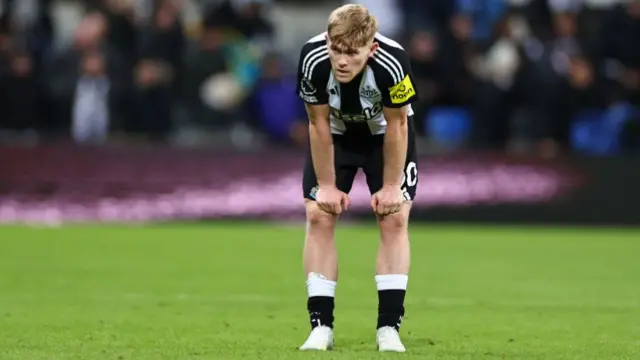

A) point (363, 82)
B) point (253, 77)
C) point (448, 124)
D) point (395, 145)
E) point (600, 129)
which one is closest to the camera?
point (363, 82)

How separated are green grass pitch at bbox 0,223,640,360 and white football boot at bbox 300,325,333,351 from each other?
0.08 m

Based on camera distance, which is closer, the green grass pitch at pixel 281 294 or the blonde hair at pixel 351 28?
the blonde hair at pixel 351 28

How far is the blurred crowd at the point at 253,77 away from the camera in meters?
20.2

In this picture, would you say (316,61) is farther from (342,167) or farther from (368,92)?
(342,167)

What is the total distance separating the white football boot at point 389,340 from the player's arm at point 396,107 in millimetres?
844

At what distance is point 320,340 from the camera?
25.8 feet

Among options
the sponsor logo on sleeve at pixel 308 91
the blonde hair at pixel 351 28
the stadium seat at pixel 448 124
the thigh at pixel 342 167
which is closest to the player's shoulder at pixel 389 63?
the blonde hair at pixel 351 28

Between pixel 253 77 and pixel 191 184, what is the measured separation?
7.05ft

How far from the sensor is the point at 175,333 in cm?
864

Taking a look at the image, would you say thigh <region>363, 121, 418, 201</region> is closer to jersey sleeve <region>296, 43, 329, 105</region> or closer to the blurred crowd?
jersey sleeve <region>296, 43, 329, 105</region>

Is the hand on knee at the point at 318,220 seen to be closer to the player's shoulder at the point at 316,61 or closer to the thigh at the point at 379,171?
the thigh at the point at 379,171

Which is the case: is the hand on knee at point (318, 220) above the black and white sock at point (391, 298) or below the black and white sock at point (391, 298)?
above

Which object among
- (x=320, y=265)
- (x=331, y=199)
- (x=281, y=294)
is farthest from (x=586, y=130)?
(x=331, y=199)

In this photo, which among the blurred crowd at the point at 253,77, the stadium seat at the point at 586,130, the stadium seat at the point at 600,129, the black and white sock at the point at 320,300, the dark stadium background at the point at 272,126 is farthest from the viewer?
the blurred crowd at the point at 253,77
